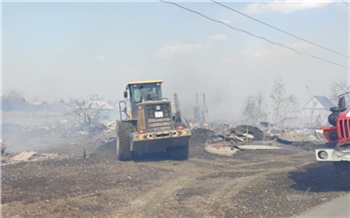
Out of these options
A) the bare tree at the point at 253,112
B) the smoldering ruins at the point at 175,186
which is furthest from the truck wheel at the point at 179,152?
the bare tree at the point at 253,112

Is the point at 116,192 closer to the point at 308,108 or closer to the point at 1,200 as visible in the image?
the point at 1,200

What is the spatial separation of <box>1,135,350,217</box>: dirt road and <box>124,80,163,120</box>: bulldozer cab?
259 cm

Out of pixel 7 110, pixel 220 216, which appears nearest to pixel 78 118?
pixel 7 110

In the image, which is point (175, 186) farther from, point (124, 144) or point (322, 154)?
point (124, 144)

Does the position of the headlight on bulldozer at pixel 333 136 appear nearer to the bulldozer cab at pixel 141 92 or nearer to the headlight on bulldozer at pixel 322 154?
the headlight on bulldozer at pixel 322 154

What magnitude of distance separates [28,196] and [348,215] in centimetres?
652

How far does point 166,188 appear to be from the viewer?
29.2 feet

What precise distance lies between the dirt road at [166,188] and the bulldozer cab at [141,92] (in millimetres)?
2594

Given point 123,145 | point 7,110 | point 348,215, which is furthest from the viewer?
point 7,110

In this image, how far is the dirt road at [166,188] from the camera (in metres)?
6.96

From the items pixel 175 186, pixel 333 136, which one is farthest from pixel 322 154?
pixel 175 186

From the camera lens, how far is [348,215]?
21.4 ft

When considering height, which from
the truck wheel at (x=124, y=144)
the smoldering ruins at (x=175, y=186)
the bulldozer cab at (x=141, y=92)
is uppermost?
the bulldozer cab at (x=141, y=92)

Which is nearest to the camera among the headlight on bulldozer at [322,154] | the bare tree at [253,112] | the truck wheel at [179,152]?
the headlight on bulldozer at [322,154]
